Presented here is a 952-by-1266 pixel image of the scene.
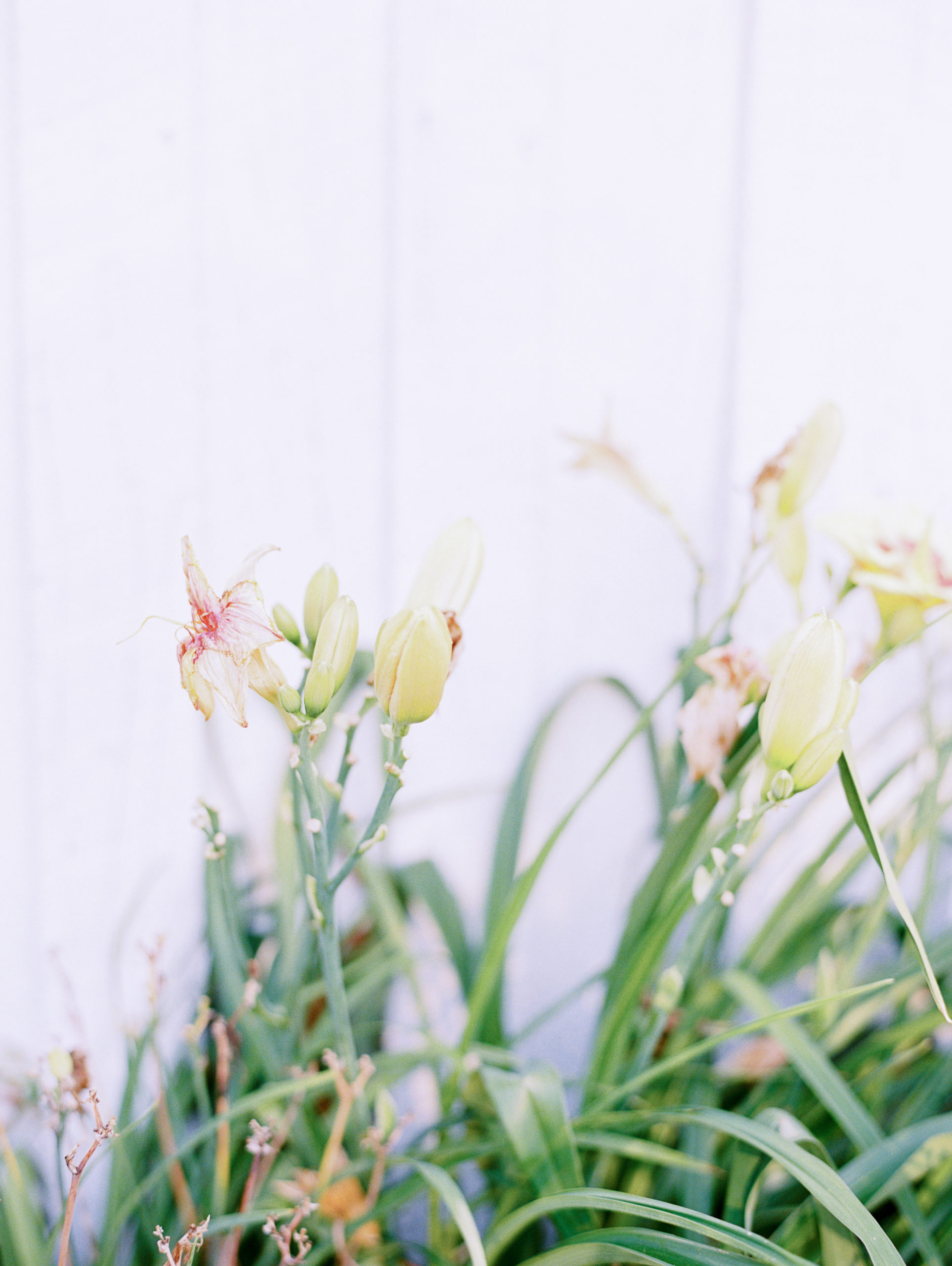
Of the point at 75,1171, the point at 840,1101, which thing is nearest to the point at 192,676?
the point at 75,1171

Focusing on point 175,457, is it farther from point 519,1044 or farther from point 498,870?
point 519,1044

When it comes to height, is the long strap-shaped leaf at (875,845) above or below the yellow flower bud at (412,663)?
below

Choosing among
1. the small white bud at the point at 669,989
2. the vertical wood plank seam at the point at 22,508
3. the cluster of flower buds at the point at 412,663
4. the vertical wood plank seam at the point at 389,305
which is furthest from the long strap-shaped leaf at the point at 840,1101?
the vertical wood plank seam at the point at 22,508

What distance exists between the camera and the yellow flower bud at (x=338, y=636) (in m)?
0.40

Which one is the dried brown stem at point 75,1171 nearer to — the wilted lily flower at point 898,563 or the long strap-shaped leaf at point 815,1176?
the long strap-shaped leaf at point 815,1176

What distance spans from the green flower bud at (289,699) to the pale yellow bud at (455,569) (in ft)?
0.32

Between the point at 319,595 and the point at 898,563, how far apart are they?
0.34 m

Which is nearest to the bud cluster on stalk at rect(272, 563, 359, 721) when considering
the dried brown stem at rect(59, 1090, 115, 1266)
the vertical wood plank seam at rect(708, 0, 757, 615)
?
the dried brown stem at rect(59, 1090, 115, 1266)

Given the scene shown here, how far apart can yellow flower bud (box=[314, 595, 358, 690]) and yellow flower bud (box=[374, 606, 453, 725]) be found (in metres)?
0.01

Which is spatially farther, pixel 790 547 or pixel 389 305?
pixel 389 305

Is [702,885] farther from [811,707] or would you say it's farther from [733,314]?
[733,314]

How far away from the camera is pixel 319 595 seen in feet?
1.47

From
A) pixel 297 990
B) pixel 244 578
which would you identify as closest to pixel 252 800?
pixel 297 990

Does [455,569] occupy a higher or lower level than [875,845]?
higher
